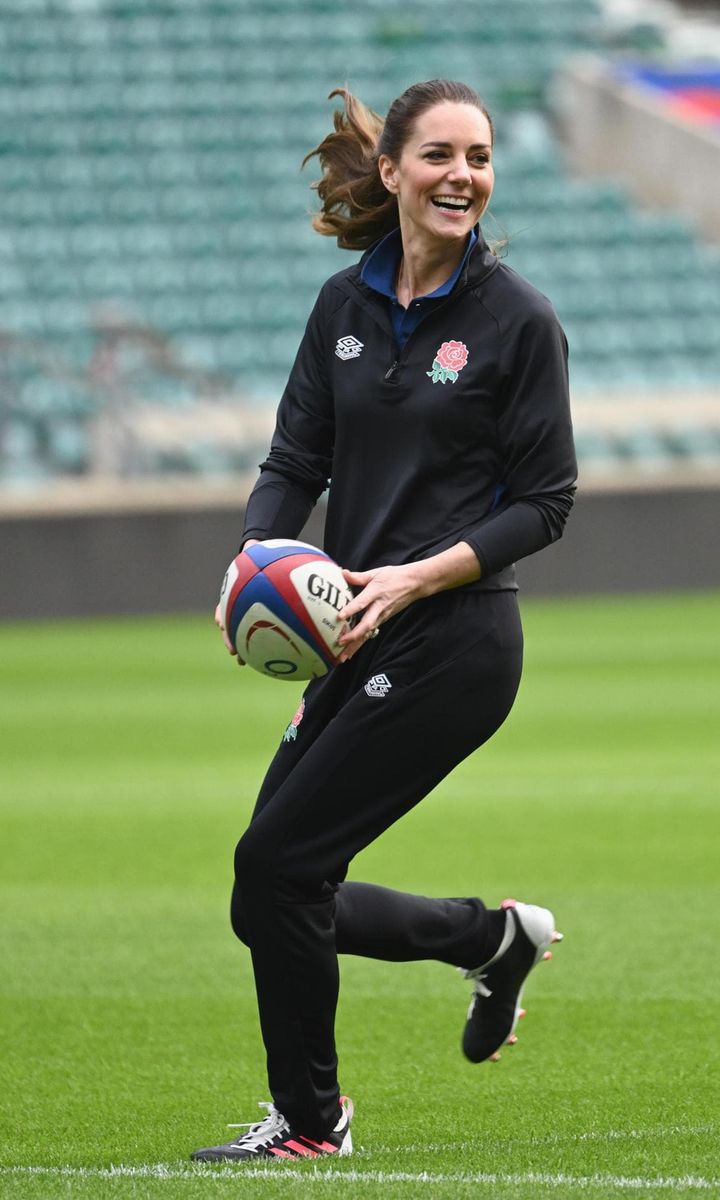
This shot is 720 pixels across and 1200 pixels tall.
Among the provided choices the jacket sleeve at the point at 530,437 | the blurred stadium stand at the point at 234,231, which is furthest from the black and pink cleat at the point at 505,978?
the blurred stadium stand at the point at 234,231

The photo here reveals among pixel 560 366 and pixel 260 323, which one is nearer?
pixel 560 366

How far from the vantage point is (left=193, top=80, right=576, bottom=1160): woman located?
450 cm

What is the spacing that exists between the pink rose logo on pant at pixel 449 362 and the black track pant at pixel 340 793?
503 millimetres

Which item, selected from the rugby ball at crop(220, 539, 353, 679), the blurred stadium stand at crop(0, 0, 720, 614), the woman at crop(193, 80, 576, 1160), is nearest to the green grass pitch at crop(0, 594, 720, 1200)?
the woman at crop(193, 80, 576, 1160)

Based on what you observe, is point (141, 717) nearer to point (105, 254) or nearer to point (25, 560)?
point (25, 560)

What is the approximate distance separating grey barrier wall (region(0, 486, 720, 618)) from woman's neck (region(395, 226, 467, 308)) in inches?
561

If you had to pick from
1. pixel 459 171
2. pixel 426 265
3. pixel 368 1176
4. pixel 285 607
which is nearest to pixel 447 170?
pixel 459 171

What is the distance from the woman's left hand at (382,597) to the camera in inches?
173

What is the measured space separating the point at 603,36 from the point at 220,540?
14.1m

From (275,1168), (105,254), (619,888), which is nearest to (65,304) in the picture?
(105,254)

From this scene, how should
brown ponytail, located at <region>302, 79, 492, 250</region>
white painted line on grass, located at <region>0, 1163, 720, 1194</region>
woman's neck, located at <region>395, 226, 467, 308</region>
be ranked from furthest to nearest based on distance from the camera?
1. brown ponytail, located at <region>302, 79, 492, 250</region>
2. woman's neck, located at <region>395, 226, 467, 308</region>
3. white painted line on grass, located at <region>0, 1163, 720, 1194</region>

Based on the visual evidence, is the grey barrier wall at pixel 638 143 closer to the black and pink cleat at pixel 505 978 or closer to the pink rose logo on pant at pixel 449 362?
the black and pink cleat at pixel 505 978

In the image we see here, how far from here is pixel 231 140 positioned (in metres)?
26.5

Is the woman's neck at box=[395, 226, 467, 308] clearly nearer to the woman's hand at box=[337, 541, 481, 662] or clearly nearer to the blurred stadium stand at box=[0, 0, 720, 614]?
the woman's hand at box=[337, 541, 481, 662]
